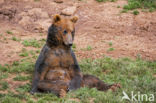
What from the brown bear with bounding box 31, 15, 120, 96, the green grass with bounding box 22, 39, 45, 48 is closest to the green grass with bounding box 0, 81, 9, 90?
the brown bear with bounding box 31, 15, 120, 96

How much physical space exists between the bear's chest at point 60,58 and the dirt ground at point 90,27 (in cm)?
269

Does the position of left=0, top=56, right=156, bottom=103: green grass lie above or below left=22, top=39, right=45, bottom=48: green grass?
below

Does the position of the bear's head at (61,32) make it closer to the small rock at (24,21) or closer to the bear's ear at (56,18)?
the bear's ear at (56,18)

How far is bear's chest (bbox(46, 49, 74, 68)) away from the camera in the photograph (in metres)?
6.13

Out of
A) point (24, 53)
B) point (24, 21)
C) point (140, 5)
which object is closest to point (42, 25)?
point (24, 21)

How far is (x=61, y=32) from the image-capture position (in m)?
5.93

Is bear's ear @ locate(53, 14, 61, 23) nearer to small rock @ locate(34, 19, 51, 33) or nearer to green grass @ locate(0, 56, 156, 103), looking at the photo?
green grass @ locate(0, 56, 156, 103)

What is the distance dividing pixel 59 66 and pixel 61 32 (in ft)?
2.68

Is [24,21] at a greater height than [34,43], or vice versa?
[24,21]

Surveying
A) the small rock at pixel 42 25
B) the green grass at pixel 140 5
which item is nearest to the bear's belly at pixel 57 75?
the small rock at pixel 42 25

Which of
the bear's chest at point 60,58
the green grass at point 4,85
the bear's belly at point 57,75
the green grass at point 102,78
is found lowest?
the green grass at point 102,78

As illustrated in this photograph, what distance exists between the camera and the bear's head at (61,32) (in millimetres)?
5905

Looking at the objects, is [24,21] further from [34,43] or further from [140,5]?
[140,5]

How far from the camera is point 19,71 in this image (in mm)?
7605
